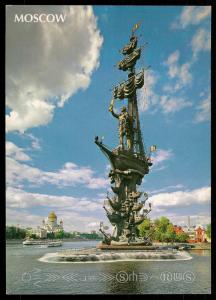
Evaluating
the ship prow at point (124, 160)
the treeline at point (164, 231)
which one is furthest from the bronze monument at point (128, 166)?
the treeline at point (164, 231)

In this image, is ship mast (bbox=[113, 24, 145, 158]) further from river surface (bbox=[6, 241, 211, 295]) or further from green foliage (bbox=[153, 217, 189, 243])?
river surface (bbox=[6, 241, 211, 295])

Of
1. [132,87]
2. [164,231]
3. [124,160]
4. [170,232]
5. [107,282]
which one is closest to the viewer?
[107,282]

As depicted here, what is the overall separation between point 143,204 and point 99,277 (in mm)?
18396

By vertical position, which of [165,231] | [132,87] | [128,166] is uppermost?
[132,87]

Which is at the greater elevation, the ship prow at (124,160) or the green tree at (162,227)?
the ship prow at (124,160)

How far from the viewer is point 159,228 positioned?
5141cm

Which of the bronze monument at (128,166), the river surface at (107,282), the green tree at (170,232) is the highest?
the bronze monument at (128,166)

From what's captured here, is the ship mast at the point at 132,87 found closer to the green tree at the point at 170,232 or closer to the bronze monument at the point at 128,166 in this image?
the bronze monument at the point at 128,166

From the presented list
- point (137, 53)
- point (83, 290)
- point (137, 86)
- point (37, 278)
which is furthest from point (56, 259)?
point (137, 53)

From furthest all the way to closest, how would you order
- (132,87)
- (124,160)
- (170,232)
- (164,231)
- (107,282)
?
(164,231)
(170,232)
(132,87)
(124,160)
(107,282)

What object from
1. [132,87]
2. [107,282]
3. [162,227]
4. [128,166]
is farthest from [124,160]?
→ [107,282]

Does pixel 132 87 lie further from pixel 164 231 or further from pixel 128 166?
Answer: pixel 164 231

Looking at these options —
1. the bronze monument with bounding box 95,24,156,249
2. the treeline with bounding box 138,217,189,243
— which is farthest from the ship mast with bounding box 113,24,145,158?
the treeline with bounding box 138,217,189,243

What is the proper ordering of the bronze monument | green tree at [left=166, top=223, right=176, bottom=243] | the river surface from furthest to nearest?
1. green tree at [left=166, top=223, right=176, bottom=243]
2. the bronze monument
3. the river surface
